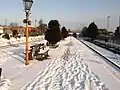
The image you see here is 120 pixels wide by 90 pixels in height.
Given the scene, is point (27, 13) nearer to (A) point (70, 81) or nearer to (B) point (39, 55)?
(B) point (39, 55)

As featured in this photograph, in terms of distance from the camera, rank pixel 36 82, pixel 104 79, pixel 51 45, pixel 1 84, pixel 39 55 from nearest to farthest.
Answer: pixel 1 84 → pixel 36 82 → pixel 104 79 → pixel 39 55 → pixel 51 45

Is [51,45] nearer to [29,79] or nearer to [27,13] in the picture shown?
[27,13]

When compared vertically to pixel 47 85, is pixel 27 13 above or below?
above

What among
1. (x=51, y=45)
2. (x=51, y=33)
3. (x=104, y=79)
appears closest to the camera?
(x=104, y=79)

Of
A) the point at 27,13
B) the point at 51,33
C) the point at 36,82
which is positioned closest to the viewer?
the point at 36,82

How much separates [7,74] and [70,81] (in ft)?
10.4

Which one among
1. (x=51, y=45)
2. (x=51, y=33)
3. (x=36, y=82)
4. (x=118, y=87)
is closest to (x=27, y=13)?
(x=36, y=82)

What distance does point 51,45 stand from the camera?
3569cm

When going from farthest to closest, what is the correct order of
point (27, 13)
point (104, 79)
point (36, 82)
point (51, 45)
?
point (51, 45), point (27, 13), point (104, 79), point (36, 82)

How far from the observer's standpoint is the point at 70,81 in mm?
10570

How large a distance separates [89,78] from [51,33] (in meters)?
21.1

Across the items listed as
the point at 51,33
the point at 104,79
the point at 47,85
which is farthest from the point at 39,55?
the point at 51,33

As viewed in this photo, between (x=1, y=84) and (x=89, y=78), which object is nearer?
(x=1, y=84)

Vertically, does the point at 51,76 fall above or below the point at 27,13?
below
